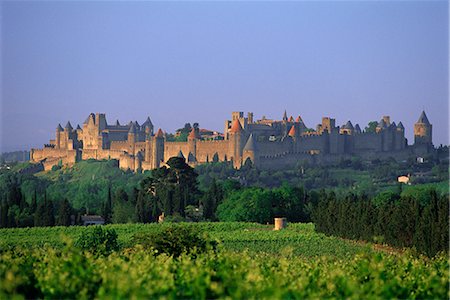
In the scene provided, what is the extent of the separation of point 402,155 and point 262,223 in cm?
4896

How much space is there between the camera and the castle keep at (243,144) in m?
85.7

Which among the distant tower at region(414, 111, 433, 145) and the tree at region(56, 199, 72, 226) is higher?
the distant tower at region(414, 111, 433, 145)

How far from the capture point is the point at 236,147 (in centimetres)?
8444

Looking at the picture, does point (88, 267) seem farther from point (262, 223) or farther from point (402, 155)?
point (402, 155)

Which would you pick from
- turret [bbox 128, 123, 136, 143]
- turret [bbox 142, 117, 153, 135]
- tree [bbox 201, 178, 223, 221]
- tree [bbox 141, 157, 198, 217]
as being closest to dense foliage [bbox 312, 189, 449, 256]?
tree [bbox 201, 178, 223, 221]

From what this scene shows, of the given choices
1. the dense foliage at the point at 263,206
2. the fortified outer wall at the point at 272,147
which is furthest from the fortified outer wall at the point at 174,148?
the dense foliage at the point at 263,206

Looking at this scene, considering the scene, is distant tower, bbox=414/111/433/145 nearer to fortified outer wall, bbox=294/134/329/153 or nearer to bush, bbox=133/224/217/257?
fortified outer wall, bbox=294/134/329/153

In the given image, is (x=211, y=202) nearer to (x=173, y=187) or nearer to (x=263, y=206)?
(x=263, y=206)

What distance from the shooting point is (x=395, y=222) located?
31.4 meters

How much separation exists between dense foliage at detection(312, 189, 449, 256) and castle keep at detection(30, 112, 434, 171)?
42.9 metres

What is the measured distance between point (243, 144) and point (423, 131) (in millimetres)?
23201

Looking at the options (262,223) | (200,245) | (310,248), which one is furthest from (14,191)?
(200,245)

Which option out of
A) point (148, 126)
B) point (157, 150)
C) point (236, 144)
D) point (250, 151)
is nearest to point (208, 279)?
point (250, 151)

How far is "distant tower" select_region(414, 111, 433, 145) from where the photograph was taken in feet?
326
